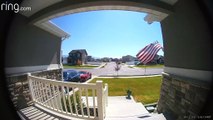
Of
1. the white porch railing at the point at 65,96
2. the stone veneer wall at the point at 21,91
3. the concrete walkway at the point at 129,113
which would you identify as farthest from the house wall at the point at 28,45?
the concrete walkway at the point at 129,113

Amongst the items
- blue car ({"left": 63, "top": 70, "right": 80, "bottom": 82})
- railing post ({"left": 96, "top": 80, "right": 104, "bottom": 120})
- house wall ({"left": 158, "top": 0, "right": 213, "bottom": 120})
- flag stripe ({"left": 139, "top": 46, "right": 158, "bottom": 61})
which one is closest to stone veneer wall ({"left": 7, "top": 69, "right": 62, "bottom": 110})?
railing post ({"left": 96, "top": 80, "right": 104, "bottom": 120})

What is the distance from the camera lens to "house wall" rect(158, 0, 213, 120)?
1.43 metres

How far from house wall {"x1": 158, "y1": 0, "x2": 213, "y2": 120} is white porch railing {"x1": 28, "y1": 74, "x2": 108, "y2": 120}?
43.8 inches

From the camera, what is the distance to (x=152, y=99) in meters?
4.20

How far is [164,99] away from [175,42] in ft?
4.11

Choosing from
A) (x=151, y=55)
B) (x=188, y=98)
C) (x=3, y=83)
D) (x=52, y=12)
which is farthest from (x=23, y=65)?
(x=151, y=55)

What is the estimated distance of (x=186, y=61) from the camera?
1935 mm

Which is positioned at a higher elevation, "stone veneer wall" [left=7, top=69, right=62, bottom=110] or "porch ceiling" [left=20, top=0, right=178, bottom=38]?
"porch ceiling" [left=20, top=0, right=178, bottom=38]

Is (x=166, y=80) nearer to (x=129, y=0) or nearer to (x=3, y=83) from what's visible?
(x=129, y=0)

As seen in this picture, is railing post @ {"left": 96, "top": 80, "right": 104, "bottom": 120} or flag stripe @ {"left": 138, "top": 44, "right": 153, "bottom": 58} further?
flag stripe @ {"left": 138, "top": 44, "right": 153, "bottom": 58}

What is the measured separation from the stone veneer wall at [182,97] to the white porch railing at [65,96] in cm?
111

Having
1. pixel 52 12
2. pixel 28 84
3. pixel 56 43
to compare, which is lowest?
pixel 28 84

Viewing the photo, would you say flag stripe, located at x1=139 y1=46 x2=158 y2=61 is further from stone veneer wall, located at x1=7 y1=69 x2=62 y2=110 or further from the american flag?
stone veneer wall, located at x1=7 y1=69 x2=62 y2=110

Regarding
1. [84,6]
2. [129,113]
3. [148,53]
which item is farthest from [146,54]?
[84,6]
